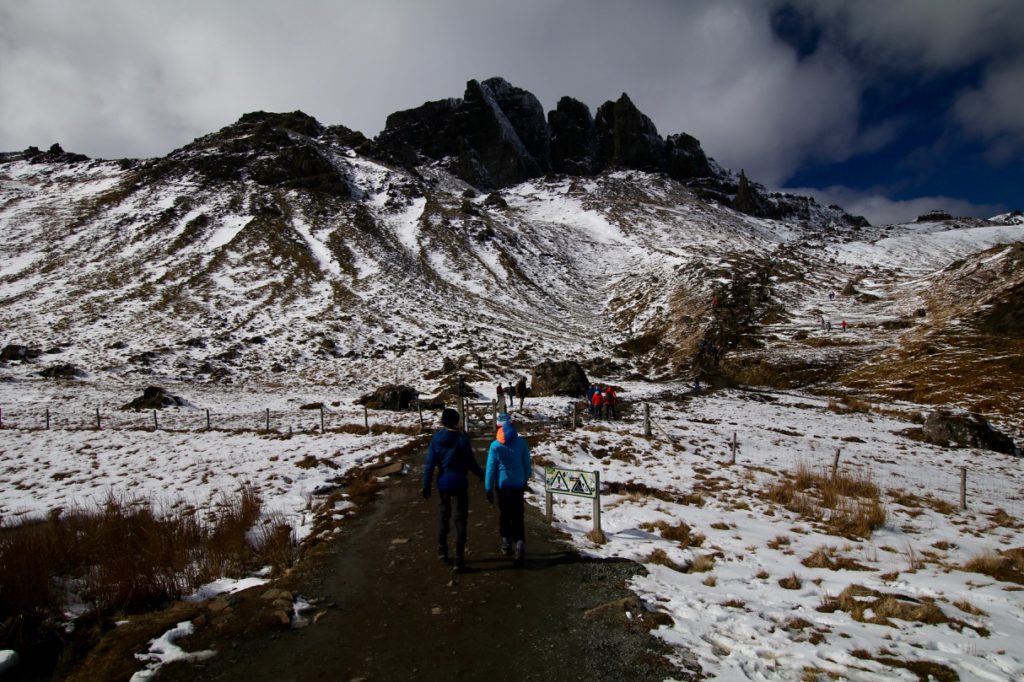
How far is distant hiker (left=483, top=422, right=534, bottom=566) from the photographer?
741 centimetres

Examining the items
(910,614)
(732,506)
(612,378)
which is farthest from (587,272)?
(910,614)

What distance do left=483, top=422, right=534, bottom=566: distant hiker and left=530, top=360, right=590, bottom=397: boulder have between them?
27.0 metres

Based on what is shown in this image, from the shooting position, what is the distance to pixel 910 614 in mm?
5758

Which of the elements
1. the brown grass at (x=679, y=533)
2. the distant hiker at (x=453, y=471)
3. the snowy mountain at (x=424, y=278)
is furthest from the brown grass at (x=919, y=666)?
the snowy mountain at (x=424, y=278)

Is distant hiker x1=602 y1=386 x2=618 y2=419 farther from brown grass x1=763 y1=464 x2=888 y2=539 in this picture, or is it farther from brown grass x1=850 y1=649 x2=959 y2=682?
brown grass x1=850 y1=649 x2=959 y2=682

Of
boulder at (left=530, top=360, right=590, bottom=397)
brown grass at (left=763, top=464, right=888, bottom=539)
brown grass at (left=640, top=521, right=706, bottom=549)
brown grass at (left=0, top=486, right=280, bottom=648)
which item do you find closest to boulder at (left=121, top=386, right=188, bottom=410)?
boulder at (left=530, top=360, right=590, bottom=397)

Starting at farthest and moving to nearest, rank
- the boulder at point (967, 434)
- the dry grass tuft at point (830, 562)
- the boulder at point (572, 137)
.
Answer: the boulder at point (572, 137)
the boulder at point (967, 434)
the dry grass tuft at point (830, 562)

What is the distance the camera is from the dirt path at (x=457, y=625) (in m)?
4.91

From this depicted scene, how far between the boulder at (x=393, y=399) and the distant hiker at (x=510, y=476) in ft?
78.2

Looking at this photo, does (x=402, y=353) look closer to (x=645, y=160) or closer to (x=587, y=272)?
(x=587, y=272)

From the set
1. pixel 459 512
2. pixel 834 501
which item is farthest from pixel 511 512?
pixel 834 501

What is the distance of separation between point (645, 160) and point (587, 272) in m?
82.2

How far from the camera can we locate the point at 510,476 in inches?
292

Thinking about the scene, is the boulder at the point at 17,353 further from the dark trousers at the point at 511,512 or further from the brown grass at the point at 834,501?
the brown grass at the point at 834,501
